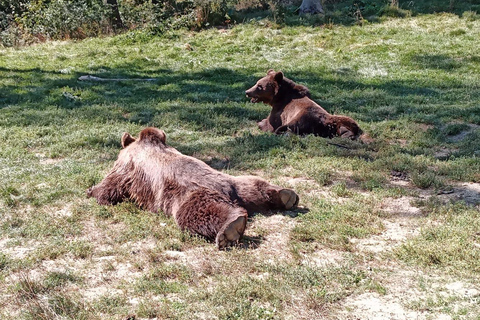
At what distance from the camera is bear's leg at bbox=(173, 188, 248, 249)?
4.99 m

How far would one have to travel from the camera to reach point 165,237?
210 inches

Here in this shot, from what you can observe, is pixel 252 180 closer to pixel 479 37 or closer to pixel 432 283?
pixel 432 283

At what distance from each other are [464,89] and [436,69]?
7.31 feet

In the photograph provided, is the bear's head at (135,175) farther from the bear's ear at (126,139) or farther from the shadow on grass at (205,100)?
the shadow on grass at (205,100)

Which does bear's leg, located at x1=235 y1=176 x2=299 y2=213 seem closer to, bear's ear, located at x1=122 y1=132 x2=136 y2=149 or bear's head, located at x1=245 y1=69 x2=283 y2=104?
bear's ear, located at x1=122 y1=132 x2=136 y2=149

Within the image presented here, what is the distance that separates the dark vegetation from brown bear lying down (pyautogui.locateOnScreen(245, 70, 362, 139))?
10.7 meters

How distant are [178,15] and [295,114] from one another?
14599mm

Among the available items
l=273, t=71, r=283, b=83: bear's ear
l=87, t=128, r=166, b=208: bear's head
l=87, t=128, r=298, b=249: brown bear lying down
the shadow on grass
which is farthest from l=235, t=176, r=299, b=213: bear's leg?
l=273, t=71, r=283, b=83: bear's ear

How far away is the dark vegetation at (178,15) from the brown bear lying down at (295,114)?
35.2 feet

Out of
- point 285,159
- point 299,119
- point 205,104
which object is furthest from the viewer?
point 205,104

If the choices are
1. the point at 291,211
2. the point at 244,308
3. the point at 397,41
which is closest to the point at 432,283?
the point at 244,308

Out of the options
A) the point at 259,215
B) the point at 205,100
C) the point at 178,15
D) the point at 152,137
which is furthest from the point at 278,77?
the point at 178,15

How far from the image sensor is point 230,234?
498cm

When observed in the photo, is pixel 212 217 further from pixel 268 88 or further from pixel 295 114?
pixel 268 88
